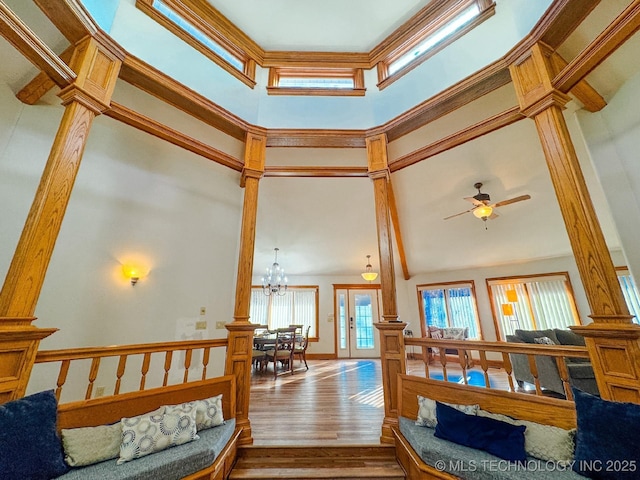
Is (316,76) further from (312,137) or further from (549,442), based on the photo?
(549,442)

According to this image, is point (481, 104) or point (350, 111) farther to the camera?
point (350, 111)

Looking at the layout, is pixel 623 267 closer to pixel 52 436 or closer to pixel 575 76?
pixel 575 76

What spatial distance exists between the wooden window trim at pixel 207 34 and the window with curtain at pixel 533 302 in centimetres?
679

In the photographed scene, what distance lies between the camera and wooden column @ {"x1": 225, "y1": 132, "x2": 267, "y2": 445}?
8.00 ft

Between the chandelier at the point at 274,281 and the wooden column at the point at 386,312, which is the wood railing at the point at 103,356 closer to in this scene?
the wooden column at the point at 386,312

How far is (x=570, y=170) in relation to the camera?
1849 mm

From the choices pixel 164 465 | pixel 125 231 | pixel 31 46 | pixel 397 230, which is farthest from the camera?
pixel 397 230

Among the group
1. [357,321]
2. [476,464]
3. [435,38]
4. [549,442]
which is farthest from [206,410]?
[357,321]

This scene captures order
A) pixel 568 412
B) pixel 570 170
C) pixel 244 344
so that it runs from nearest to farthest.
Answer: pixel 568 412, pixel 570 170, pixel 244 344

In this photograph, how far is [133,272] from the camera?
9.37 ft

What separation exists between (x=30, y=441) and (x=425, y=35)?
499 centimetres

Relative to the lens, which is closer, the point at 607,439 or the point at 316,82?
the point at 607,439

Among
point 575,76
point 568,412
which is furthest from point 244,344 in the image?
point 575,76

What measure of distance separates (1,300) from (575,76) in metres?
4.11
